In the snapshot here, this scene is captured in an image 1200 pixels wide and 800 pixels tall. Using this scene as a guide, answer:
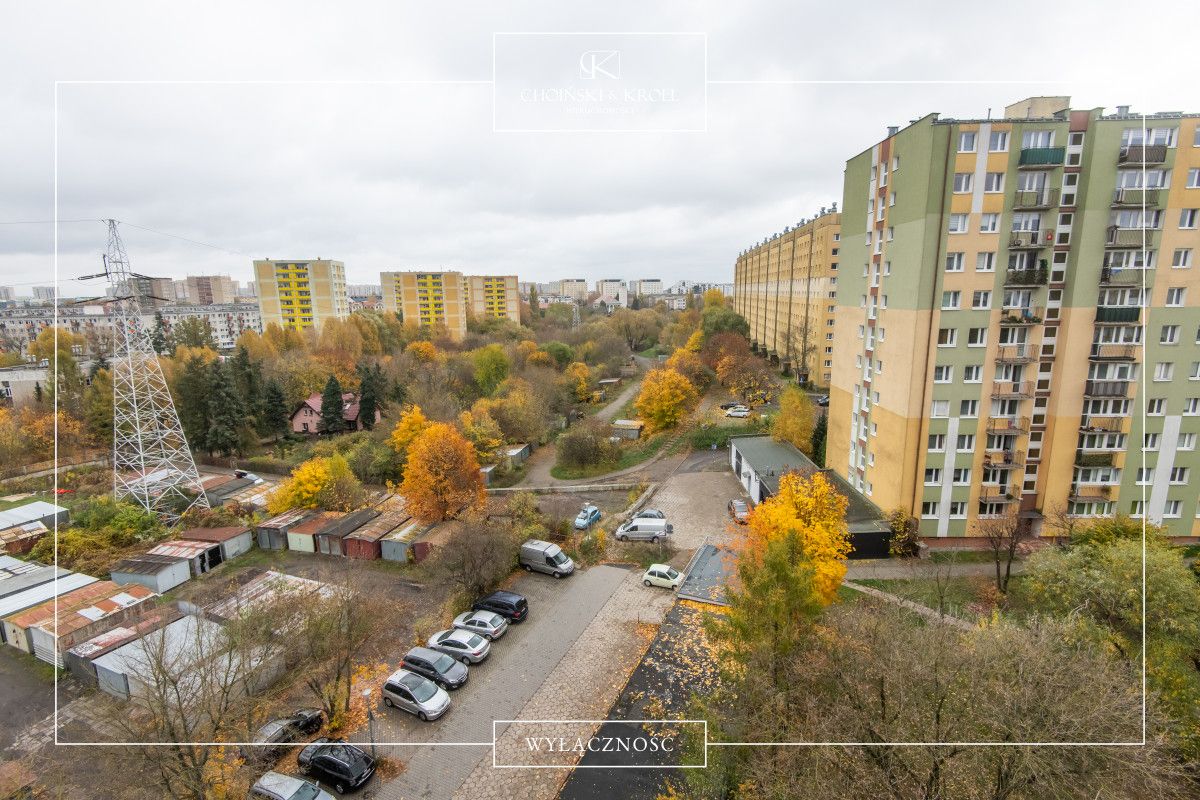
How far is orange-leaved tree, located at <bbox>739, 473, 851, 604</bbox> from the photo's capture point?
37.8 feet

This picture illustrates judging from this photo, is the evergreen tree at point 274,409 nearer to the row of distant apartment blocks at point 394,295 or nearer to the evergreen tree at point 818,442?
the row of distant apartment blocks at point 394,295

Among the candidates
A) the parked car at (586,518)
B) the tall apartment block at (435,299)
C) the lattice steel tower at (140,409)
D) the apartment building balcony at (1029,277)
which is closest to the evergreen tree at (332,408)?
→ the lattice steel tower at (140,409)

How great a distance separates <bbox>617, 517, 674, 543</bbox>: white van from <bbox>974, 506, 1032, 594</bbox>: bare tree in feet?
31.3

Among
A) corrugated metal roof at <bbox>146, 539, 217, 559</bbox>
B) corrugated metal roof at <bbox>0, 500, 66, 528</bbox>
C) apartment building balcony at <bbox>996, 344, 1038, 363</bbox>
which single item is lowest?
corrugated metal roof at <bbox>0, 500, 66, 528</bbox>

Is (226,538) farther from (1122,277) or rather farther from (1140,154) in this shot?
(1140,154)

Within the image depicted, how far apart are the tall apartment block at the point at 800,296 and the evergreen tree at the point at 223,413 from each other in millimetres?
33973

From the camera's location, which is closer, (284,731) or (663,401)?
(284,731)

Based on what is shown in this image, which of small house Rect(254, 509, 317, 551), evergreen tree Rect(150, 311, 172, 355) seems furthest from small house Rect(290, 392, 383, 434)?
evergreen tree Rect(150, 311, 172, 355)

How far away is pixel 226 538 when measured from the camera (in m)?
18.5

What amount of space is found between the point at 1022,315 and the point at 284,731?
21866 mm

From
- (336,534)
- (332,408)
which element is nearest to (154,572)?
(336,534)

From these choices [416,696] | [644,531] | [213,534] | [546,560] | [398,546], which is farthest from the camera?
[213,534]

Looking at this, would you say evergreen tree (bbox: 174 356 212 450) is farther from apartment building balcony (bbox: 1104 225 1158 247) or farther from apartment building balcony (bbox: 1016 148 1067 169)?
apartment building balcony (bbox: 1104 225 1158 247)

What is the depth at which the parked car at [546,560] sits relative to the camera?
16.2 metres
